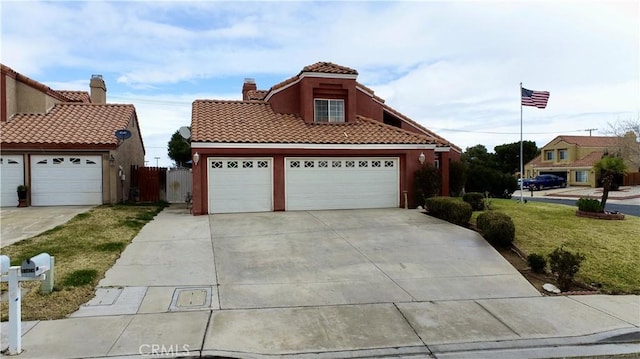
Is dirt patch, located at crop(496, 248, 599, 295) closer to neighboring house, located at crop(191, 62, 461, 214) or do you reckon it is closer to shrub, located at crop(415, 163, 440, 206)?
shrub, located at crop(415, 163, 440, 206)

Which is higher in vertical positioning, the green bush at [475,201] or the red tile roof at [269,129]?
the red tile roof at [269,129]

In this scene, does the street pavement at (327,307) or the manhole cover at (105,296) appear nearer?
the street pavement at (327,307)

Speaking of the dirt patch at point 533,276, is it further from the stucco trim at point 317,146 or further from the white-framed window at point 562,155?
the white-framed window at point 562,155

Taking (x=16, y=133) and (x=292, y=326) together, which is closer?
(x=292, y=326)

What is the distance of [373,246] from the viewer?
9.85m

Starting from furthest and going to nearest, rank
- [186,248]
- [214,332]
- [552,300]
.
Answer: [186,248] → [552,300] → [214,332]

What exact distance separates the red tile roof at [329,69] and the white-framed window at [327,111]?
1.22 m

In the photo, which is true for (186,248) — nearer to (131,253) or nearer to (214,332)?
(131,253)

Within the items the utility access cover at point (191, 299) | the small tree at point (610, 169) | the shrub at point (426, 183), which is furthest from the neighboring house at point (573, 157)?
the utility access cover at point (191, 299)

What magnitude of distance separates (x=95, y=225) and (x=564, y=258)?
1177 centimetres

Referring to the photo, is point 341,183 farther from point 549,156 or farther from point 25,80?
point 549,156

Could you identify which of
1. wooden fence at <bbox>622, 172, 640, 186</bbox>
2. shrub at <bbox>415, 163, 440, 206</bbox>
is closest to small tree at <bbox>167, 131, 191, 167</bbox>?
shrub at <bbox>415, 163, 440, 206</bbox>

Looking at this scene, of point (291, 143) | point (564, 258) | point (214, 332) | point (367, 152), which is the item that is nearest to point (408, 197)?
point (367, 152)

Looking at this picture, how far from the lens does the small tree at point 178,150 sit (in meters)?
45.9
